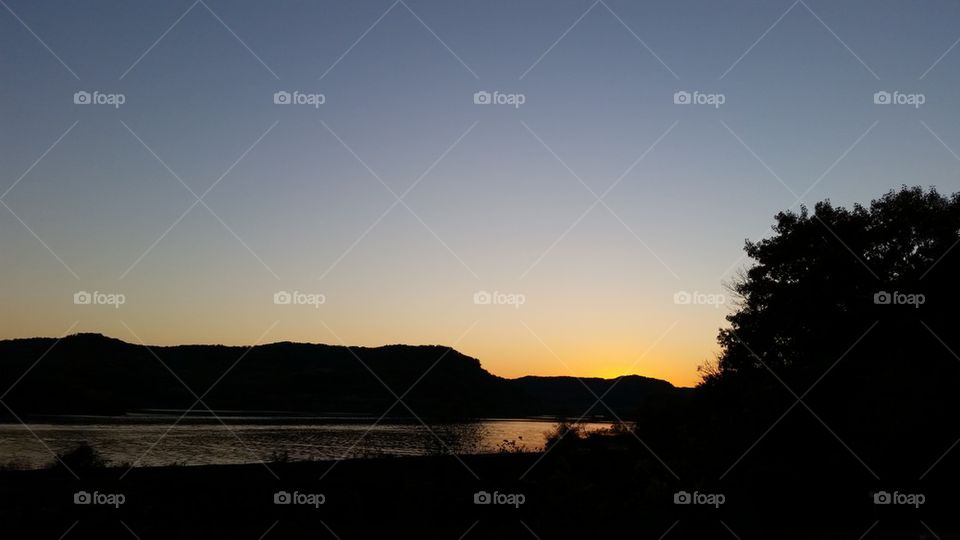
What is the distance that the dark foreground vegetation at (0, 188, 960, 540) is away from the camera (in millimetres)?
17812

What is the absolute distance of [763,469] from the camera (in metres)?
24.2

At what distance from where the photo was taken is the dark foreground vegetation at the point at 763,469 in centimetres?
1781

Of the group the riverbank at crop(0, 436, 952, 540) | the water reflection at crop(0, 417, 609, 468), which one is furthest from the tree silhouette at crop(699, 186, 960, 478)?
the water reflection at crop(0, 417, 609, 468)

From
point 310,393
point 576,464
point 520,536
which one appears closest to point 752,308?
point 576,464

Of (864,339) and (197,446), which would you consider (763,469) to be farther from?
(197,446)

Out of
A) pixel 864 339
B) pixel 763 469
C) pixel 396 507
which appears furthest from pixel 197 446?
pixel 864 339

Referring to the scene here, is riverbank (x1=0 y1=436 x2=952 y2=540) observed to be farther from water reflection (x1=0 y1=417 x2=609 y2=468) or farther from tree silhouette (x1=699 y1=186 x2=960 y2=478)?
water reflection (x1=0 y1=417 x2=609 y2=468)

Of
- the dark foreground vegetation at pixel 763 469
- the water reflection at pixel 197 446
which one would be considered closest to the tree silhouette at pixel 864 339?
the dark foreground vegetation at pixel 763 469

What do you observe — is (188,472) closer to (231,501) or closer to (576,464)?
(231,501)

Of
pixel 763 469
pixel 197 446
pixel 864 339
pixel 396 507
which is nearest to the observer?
pixel 396 507

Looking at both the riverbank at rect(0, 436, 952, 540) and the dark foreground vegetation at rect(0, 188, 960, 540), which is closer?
the riverbank at rect(0, 436, 952, 540)

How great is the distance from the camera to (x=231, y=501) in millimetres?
19438

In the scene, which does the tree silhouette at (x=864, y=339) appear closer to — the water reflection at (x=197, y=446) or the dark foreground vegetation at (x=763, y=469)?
the dark foreground vegetation at (x=763, y=469)

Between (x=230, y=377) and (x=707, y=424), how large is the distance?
135037mm
